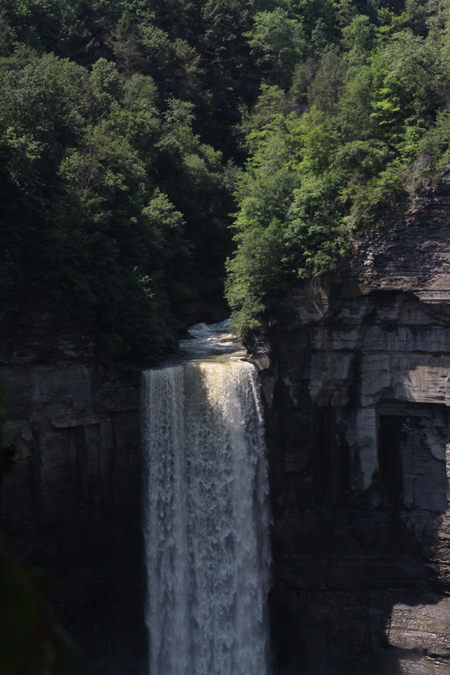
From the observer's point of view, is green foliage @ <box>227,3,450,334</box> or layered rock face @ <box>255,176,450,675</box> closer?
layered rock face @ <box>255,176,450,675</box>

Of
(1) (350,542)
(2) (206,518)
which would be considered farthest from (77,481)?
(1) (350,542)

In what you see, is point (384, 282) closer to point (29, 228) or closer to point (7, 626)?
point (29, 228)

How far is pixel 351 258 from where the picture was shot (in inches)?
1127

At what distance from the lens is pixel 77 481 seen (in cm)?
2742

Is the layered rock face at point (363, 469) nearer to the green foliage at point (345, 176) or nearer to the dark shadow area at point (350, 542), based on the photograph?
the dark shadow area at point (350, 542)

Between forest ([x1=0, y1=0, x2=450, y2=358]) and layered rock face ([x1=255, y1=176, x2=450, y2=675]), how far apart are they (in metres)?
1.64

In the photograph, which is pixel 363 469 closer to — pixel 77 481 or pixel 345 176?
pixel 77 481

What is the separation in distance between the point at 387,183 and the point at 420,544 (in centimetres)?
1384

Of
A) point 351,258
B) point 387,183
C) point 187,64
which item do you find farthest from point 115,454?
point 187,64

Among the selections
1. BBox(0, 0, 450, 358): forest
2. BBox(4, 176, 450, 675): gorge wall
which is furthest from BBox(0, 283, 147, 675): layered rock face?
BBox(0, 0, 450, 358): forest

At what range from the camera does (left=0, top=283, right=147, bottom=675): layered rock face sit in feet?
85.4

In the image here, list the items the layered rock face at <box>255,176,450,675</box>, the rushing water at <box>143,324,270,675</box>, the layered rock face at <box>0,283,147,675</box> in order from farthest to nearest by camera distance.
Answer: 1. the layered rock face at <box>255,176,450,675</box>
2. the rushing water at <box>143,324,270,675</box>
3. the layered rock face at <box>0,283,147,675</box>

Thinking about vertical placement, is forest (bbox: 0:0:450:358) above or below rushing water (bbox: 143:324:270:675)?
above

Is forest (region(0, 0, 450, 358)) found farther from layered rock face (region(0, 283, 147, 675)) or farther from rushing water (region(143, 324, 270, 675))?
rushing water (region(143, 324, 270, 675))
